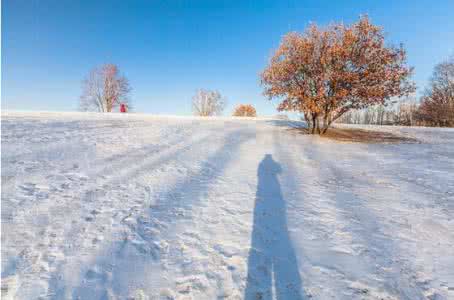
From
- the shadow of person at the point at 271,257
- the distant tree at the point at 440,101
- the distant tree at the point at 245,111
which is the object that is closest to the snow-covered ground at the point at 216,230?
the shadow of person at the point at 271,257

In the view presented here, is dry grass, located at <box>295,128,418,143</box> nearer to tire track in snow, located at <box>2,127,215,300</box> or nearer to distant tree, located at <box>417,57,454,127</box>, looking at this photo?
tire track in snow, located at <box>2,127,215,300</box>

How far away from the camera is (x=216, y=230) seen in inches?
122

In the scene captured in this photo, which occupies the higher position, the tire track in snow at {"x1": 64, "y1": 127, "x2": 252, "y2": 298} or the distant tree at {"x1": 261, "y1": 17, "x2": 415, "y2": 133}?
the distant tree at {"x1": 261, "y1": 17, "x2": 415, "y2": 133}

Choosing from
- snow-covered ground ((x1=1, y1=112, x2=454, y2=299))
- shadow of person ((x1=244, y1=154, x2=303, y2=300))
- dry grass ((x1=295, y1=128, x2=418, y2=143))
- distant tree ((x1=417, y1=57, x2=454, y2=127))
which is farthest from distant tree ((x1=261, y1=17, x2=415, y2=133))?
distant tree ((x1=417, y1=57, x2=454, y2=127))

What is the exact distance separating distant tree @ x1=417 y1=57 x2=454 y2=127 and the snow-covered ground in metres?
43.5

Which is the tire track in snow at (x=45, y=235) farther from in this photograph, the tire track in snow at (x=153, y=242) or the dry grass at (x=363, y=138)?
the dry grass at (x=363, y=138)

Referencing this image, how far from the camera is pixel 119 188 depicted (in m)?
4.21

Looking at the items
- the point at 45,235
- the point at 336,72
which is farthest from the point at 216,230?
the point at 336,72

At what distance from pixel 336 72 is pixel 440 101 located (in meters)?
42.5

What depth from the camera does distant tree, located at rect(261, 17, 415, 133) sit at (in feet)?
34.7

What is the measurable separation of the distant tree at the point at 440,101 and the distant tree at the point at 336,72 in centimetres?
3766

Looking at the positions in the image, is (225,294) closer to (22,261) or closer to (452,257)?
(22,261)

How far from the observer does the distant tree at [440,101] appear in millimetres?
36562

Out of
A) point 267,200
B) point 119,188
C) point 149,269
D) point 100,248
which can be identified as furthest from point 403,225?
point 119,188
